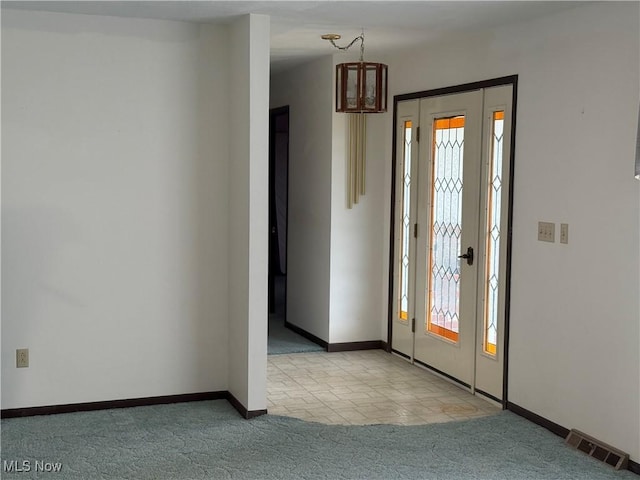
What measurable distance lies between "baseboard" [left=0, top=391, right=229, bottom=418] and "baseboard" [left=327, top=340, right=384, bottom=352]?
158 cm

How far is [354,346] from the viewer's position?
265 inches

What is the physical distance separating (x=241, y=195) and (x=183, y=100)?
0.69 m

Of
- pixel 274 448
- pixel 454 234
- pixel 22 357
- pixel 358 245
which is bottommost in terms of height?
pixel 274 448

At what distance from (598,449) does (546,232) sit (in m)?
1.18

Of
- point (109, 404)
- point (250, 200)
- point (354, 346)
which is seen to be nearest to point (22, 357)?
point (109, 404)

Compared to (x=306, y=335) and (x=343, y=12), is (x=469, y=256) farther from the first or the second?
(x=306, y=335)

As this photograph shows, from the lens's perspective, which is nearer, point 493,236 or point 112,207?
point 112,207

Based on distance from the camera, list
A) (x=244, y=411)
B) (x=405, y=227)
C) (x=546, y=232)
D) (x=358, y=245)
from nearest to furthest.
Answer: (x=546, y=232) < (x=244, y=411) < (x=405, y=227) < (x=358, y=245)

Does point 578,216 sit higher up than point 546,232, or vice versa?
point 578,216

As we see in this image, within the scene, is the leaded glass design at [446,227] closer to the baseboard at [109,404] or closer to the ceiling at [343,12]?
the ceiling at [343,12]

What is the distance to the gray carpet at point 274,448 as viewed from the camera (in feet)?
13.3

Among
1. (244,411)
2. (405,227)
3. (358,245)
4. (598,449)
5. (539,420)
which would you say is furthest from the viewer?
(358,245)

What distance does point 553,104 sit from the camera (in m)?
4.60

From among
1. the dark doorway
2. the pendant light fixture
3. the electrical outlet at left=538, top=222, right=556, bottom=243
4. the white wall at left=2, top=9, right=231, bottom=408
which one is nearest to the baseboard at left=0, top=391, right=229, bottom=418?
the white wall at left=2, top=9, right=231, bottom=408
